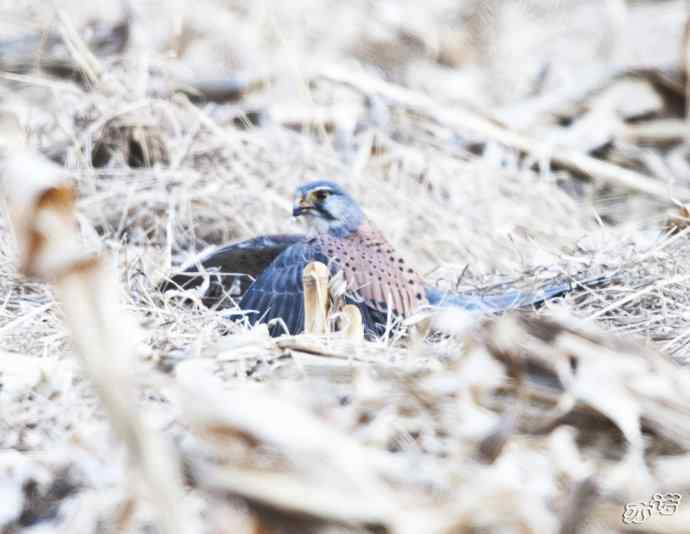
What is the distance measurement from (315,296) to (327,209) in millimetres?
819

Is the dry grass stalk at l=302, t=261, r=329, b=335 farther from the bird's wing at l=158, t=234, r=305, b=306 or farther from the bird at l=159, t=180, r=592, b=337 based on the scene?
the bird's wing at l=158, t=234, r=305, b=306

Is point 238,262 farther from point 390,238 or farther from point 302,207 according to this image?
point 390,238

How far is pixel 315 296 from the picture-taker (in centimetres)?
258

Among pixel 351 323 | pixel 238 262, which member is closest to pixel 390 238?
pixel 238 262

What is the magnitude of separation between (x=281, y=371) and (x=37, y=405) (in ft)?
1.42

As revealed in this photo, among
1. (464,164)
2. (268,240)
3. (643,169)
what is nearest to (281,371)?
(268,240)

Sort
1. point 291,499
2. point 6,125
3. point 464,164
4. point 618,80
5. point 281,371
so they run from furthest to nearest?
point 618,80, point 464,164, point 281,371, point 6,125, point 291,499

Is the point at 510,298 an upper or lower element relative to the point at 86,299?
lower

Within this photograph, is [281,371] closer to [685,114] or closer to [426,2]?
[685,114]

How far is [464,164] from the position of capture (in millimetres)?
4852

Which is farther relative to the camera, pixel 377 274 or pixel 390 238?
pixel 390 238

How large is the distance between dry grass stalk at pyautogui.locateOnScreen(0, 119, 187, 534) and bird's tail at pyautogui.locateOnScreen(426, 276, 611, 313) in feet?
5.02

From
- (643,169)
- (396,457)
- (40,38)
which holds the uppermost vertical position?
(396,457)
